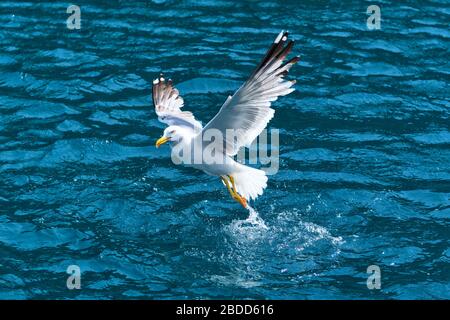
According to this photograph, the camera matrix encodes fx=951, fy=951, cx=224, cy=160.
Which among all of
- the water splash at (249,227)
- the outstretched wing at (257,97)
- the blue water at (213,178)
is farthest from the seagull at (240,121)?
the blue water at (213,178)

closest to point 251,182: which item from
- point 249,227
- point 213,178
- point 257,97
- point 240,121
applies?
point 249,227

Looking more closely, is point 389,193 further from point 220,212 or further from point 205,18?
point 205,18

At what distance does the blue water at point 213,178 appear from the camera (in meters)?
11.0

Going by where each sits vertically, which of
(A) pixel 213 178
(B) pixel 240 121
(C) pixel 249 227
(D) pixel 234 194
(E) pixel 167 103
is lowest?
A: (C) pixel 249 227

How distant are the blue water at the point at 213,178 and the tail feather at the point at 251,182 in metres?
0.30

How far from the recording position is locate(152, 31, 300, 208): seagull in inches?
428

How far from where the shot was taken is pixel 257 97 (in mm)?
11148

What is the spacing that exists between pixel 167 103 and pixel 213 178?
4.03 ft

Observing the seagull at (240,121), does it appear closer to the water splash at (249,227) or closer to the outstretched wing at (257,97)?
the outstretched wing at (257,97)

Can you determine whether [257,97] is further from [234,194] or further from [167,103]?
Answer: [167,103]

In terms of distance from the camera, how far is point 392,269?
1105 cm

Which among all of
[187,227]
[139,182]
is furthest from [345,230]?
[139,182]

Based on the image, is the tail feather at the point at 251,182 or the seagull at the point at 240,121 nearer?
the seagull at the point at 240,121
